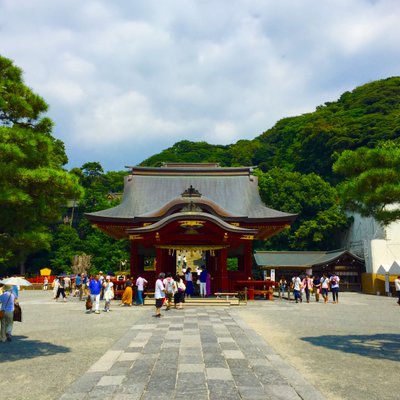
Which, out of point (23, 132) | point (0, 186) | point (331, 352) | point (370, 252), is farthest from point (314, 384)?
point (370, 252)

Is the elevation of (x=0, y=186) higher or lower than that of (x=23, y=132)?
lower

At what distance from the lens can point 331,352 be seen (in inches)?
333

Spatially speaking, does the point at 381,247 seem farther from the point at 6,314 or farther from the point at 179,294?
the point at 6,314

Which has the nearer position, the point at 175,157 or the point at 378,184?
the point at 378,184

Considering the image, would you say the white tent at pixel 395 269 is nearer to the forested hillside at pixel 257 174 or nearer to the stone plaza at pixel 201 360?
the forested hillside at pixel 257 174

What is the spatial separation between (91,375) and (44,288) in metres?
39.6

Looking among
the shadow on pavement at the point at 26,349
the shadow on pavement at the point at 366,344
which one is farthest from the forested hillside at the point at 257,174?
the shadow on pavement at the point at 366,344

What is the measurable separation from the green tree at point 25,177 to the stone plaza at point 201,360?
8.18ft

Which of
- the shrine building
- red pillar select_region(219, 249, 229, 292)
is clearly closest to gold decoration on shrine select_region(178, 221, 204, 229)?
the shrine building

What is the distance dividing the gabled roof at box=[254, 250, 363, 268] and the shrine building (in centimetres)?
1172

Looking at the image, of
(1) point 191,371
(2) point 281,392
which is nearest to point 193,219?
(1) point 191,371

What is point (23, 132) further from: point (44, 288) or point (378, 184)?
point (44, 288)

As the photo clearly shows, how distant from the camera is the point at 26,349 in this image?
902cm

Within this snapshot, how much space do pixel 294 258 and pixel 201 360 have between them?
33979 millimetres
